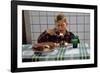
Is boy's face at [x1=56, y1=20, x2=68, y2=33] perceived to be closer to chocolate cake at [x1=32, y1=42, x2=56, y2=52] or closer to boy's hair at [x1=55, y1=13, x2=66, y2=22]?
boy's hair at [x1=55, y1=13, x2=66, y2=22]

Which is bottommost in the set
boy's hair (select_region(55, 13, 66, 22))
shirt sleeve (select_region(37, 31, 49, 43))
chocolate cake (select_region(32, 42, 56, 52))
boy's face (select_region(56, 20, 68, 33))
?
chocolate cake (select_region(32, 42, 56, 52))

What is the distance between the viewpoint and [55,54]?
4.99 ft

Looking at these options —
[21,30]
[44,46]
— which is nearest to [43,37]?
[44,46]

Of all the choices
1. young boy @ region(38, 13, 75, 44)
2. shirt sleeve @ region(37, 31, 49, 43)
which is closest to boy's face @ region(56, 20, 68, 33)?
young boy @ region(38, 13, 75, 44)

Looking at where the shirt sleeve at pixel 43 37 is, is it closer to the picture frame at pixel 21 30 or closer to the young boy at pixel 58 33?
the young boy at pixel 58 33

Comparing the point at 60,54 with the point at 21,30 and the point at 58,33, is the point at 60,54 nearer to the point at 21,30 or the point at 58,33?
the point at 58,33

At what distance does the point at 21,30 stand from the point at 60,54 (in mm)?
350

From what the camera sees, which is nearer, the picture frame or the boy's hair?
the picture frame

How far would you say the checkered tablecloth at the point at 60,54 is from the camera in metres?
1.46

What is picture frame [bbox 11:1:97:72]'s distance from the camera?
1.42m

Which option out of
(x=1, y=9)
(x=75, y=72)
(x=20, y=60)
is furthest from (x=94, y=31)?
(x=1, y=9)

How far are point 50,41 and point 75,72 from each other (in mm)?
323

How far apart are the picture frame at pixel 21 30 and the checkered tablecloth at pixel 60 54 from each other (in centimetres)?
3

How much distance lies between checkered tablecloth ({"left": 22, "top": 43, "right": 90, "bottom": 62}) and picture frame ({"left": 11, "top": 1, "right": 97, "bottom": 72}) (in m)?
0.03
